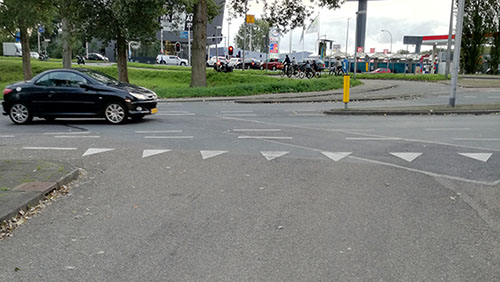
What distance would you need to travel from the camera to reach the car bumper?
46.7 feet

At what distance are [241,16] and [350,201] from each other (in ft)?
88.1

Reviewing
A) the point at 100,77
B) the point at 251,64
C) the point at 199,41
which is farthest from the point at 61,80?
the point at 251,64

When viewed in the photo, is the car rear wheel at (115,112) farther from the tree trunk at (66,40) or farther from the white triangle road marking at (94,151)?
the tree trunk at (66,40)

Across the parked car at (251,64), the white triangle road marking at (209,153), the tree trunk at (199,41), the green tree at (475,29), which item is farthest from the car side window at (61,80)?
the parked car at (251,64)

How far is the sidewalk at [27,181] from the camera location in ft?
19.0

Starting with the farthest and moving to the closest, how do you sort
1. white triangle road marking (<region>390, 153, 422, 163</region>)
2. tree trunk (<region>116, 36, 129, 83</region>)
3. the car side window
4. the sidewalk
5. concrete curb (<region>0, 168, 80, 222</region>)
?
tree trunk (<region>116, 36, 129, 83</region>), the car side window, white triangle road marking (<region>390, 153, 422, 163</region>), the sidewalk, concrete curb (<region>0, 168, 80, 222</region>)

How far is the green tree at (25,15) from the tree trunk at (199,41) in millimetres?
10007

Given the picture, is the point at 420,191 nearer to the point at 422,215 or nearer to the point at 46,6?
the point at 422,215

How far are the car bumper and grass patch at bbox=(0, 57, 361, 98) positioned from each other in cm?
1109

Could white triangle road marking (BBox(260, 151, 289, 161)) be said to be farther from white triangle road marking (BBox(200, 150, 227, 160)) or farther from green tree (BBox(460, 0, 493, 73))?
green tree (BBox(460, 0, 493, 73))

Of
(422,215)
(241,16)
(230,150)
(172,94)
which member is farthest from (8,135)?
(241,16)

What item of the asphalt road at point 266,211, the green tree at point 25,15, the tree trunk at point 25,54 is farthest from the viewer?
the tree trunk at point 25,54

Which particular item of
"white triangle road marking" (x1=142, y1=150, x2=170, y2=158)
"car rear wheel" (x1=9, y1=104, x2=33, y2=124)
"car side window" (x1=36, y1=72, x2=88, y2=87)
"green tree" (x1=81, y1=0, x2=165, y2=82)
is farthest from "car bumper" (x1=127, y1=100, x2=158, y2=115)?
"green tree" (x1=81, y1=0, x2=165, y2=82)

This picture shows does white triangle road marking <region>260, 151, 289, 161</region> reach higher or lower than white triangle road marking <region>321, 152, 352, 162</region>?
lower
